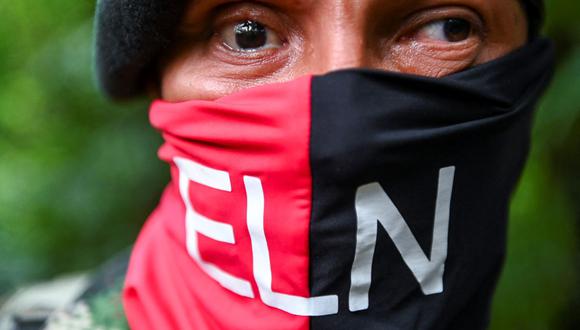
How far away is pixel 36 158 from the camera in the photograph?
7.79 ft

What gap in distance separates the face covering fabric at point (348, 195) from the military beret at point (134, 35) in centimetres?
12

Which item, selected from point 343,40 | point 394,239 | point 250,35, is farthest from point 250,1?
point 394,239

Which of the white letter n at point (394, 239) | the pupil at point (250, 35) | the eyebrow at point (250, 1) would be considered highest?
the eyebrow at point (250, 1)

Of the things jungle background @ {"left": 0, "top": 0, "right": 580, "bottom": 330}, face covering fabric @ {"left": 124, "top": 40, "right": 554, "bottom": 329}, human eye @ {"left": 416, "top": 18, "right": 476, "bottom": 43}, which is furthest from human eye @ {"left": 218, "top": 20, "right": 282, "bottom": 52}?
jungle background @ {"left": 0, "top": 0, "right": 580, "bottom": 330}

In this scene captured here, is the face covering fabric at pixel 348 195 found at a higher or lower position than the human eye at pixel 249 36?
lower

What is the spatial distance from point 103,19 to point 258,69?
35 centimetres

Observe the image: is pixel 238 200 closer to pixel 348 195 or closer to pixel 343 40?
pixel 348 195

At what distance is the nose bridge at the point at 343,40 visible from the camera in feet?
3.43

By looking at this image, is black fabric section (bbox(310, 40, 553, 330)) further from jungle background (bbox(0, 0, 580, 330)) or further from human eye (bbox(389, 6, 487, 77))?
jungle background (bbox(0, 0, 580, 330))

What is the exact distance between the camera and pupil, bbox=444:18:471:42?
45.9 inches

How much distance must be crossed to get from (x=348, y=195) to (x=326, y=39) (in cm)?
27

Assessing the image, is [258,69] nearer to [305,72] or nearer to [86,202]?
[305,72]

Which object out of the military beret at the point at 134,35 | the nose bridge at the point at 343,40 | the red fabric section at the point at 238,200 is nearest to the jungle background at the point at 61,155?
the military beret at the point at 134,35

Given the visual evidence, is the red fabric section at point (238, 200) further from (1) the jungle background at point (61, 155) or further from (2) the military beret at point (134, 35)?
(1) the jungle background at point (61, 155)
